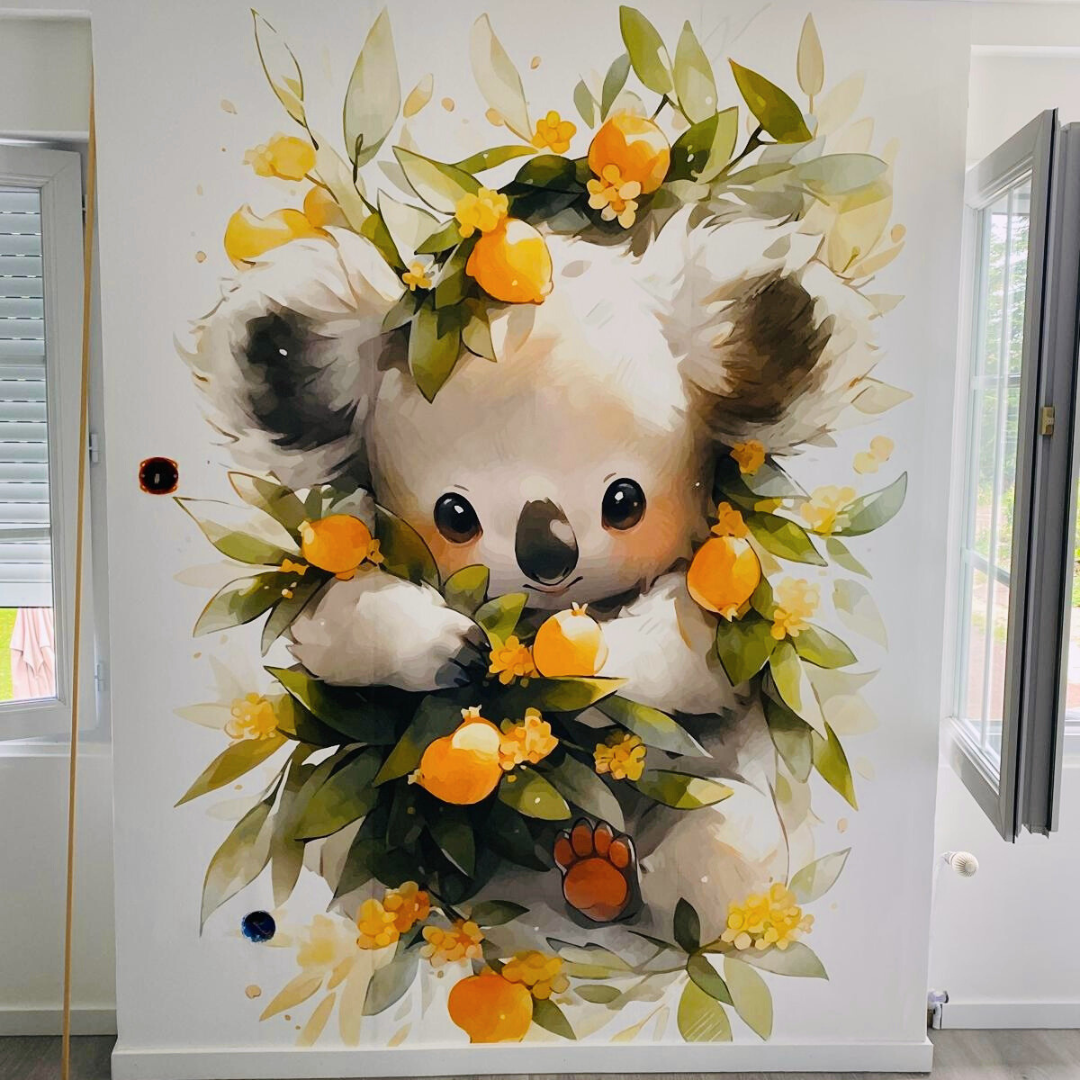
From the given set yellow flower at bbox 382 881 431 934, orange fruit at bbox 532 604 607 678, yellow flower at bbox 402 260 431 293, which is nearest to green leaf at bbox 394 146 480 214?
yellow flower at bbox 402 260 431 293

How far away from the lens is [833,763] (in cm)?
202

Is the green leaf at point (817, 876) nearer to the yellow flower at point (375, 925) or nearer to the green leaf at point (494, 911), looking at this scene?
the green leaf at point (494, 911)

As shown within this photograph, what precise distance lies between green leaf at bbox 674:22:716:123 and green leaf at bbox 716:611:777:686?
989 mm

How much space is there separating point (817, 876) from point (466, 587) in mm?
970

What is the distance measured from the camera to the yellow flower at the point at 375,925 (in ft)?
6.61

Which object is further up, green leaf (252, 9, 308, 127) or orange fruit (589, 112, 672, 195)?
green leaf (252, 9, 308, 127)

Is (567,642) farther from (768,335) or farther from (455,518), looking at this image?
(768,335)

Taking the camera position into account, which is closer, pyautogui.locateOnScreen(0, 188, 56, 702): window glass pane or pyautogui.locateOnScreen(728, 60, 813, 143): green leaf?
pyautogui.locateOnScreen(728, 60, 813, 143): green leaf

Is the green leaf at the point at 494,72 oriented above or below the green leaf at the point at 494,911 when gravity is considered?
above

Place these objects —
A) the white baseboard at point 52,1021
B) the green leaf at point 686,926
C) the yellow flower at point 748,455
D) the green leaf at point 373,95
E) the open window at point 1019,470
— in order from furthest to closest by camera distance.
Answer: the white baseboard at point 52,1021 → the green leaf at point 686,926 → the yellow flower at point 748,455 → the green leaf at point 373,95 → the open window at point 1019,470

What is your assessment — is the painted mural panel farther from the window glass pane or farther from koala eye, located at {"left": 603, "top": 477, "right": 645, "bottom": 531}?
the window glass pane

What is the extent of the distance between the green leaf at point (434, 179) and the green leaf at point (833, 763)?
1.30 m

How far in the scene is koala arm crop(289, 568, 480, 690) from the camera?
193 cm

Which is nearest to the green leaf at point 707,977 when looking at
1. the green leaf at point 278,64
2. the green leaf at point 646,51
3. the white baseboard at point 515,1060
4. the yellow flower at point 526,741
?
the white baseboard at point 515,1060
